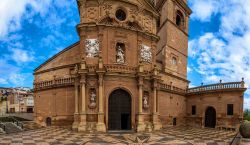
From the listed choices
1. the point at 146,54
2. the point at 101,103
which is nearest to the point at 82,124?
the point at 101,103

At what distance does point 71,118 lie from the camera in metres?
25.5

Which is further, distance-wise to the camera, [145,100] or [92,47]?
[145,100]

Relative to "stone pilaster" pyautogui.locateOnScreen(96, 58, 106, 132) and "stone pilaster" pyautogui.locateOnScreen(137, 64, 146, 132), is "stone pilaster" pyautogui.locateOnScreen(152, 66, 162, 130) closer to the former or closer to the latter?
"stone pilaster" pyautogui.locateOnScreen(137, 64, 146, 132)

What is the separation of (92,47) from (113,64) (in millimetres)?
3364

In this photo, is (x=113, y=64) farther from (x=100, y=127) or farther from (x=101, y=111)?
(x=100, y=127)

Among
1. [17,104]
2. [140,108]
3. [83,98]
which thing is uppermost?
[83,98]

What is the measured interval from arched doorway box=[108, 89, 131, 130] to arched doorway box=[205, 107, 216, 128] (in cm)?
1476

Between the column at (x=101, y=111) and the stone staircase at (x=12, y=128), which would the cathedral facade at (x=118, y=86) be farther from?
the stone staircase at (x=12, y=128)

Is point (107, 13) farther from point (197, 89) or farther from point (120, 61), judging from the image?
point (197, 89)

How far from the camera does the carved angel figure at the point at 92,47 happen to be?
2359 cm

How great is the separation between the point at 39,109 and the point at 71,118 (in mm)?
6770

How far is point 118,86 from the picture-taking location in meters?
22.6

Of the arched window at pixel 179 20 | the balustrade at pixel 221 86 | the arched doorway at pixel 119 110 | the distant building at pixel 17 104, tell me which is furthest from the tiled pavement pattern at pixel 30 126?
the distant building at pixel 17 104

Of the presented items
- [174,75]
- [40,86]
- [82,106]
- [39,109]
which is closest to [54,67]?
[40,86]
